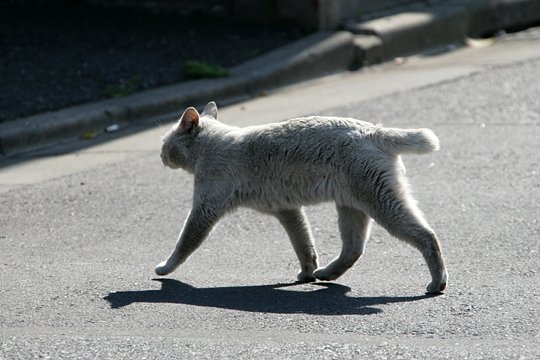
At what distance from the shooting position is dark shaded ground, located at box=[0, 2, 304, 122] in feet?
34.5

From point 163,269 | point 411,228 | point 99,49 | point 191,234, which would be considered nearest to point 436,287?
point 411,228

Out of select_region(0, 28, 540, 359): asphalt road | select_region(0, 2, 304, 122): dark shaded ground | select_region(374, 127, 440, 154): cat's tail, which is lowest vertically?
select_region(0, 28, 540, 359): asphalt road

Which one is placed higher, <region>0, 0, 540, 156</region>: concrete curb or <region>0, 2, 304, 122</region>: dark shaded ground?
<region>0, 2, 304, 122</region>: dark shaded ground

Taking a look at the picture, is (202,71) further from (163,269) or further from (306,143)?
(306,143)

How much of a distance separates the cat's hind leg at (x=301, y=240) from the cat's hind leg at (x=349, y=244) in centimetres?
10

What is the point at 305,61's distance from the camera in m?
11.7

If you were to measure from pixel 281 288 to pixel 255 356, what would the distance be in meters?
1.13

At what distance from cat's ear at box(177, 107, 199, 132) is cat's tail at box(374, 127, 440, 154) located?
3.81ft

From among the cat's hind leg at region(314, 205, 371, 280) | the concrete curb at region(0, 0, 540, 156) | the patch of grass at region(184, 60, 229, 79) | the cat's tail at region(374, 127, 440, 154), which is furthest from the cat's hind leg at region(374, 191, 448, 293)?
the patch of grass at region(184, 60, 229, 79)

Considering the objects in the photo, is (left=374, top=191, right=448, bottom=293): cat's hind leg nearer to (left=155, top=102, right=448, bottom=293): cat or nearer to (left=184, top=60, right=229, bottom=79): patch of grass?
(left=155, top=102, right=448, bottom=293): cat

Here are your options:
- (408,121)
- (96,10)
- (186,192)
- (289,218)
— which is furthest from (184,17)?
(289,218)

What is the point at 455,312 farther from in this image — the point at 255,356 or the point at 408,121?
the point at 408,121

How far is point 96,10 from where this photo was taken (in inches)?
518

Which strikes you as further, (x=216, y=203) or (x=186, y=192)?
(x=186, y=192)
